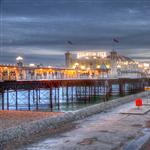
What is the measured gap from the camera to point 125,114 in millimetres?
36281

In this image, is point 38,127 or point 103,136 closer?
point 103,136

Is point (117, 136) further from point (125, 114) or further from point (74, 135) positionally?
point (125, 114)

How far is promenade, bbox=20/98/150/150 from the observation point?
20.5 meters

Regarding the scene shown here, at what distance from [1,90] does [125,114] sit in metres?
14.1

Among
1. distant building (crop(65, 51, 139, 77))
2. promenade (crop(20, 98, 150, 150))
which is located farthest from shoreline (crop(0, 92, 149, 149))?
distant building (crop(65, 51, 139, 77))

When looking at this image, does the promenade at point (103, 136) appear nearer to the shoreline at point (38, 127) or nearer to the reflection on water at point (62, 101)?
the shoreline at point (38, 127)

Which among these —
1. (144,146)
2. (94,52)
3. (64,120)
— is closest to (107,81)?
(64,120)

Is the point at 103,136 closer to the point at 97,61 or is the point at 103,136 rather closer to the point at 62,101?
the point at 62,101

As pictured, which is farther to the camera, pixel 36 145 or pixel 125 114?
pixel 125 114

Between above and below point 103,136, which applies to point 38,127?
above

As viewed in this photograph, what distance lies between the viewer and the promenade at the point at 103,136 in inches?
808

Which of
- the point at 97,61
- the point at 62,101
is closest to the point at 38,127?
the point at 62,101

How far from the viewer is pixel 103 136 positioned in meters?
23.7

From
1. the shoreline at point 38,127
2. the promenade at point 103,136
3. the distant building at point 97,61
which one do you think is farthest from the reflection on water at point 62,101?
the distant building at point 97,61
